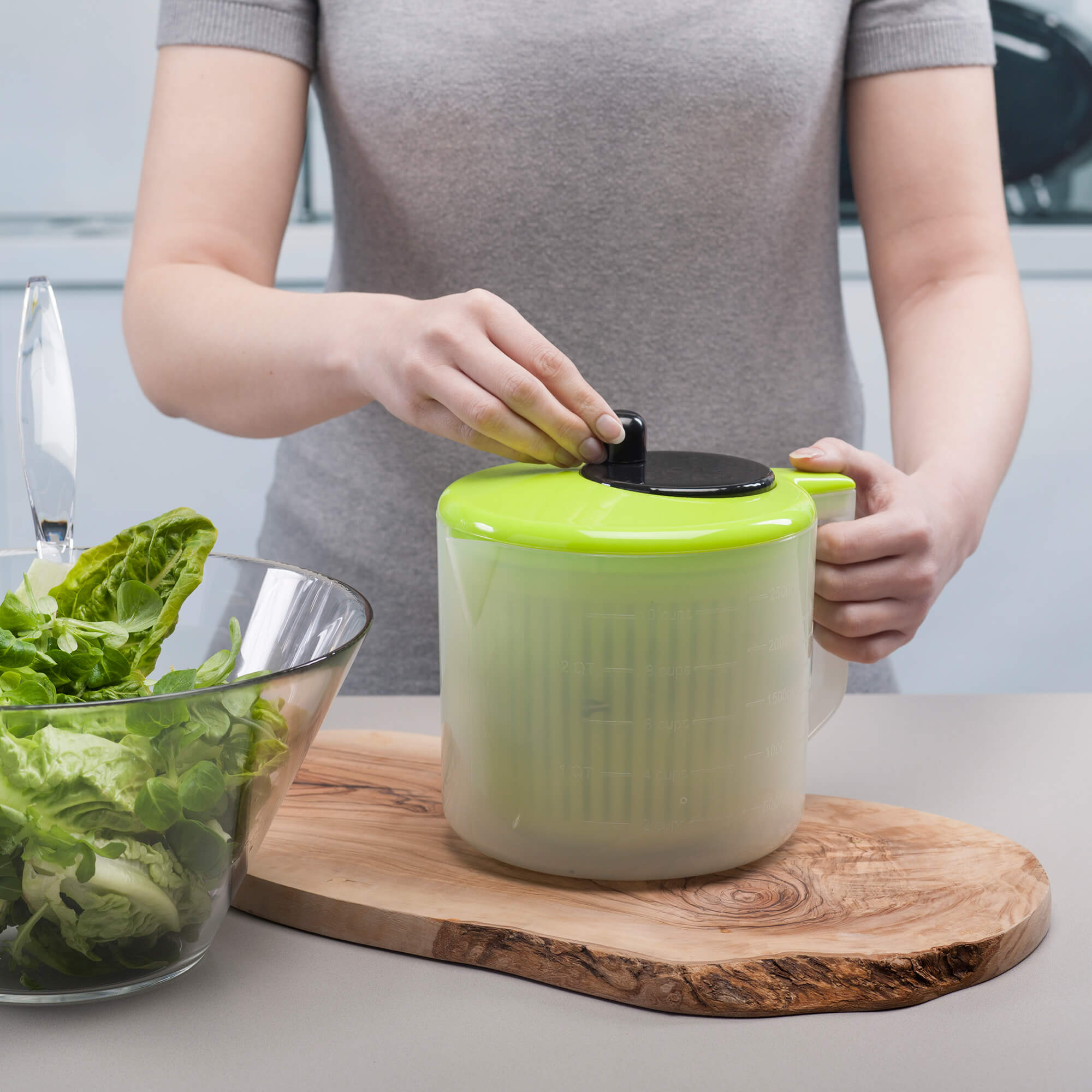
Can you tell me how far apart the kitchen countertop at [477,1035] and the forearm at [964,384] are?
31 cm

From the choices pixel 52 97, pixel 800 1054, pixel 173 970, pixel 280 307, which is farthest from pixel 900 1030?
pixel 52 97

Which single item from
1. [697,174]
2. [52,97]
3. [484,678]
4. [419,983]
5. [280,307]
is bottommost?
[419,983]

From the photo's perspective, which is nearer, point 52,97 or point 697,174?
point 697,174

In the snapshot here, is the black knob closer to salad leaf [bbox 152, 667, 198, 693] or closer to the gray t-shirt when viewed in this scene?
salad leaf [bbox 152, 667, 198, 693]

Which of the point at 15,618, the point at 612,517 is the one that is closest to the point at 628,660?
the point at 612,517

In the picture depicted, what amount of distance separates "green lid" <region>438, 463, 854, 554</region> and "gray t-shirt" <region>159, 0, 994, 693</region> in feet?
1.44

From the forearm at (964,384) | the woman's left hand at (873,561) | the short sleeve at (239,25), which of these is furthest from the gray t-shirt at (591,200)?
the woman's left hand at (873,561)

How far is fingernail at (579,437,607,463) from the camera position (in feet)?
1.84

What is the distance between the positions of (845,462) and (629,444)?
15 cm

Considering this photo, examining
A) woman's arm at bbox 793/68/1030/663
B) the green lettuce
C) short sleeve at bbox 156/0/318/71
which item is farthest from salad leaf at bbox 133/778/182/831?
short sleeve at bbox 156/0/318/71

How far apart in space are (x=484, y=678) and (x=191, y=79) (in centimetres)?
56

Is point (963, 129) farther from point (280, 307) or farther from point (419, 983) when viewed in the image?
point (419, 983)

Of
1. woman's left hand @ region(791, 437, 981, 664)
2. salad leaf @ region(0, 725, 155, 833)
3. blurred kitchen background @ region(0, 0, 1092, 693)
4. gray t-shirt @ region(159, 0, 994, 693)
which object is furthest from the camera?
blurred kitchen background @ region(0, 0, 1092, 693)

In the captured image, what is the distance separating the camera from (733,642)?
20.1 inches
